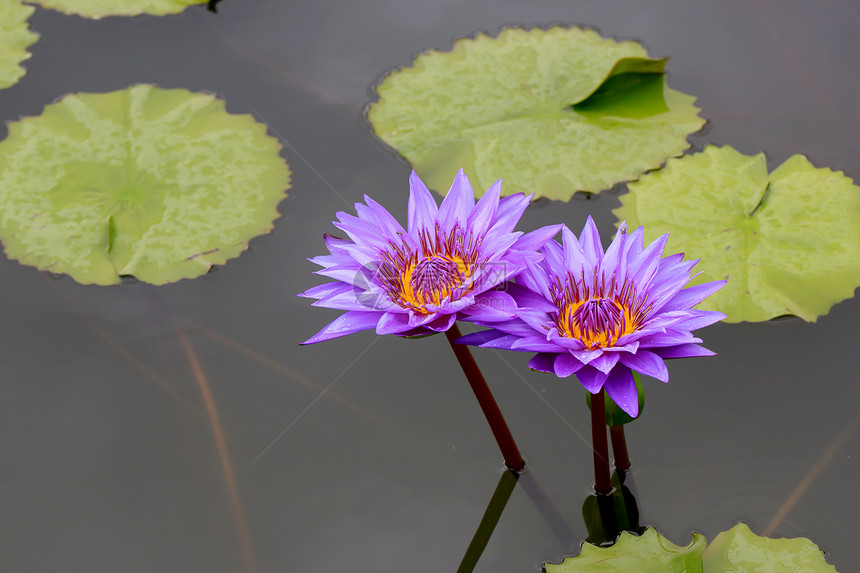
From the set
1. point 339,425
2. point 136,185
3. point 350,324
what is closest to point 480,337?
point 350,324

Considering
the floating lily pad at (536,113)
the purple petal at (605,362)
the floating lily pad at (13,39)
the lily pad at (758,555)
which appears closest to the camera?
the purple petal at (605,362)

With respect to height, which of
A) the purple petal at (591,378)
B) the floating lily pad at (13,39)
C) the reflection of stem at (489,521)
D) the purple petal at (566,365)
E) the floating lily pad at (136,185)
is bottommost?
the reflection of stem at (489,521)

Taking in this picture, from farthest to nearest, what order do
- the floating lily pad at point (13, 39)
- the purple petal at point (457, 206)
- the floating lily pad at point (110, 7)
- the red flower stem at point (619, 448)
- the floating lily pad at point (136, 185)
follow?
the floating lily pad at point (110, 7) → the floating lily pad at point (13, 39) → the floating lily pad at point (136, 185) → the red flower stem at point (619, 448) → the purple petal at point (457, 206)

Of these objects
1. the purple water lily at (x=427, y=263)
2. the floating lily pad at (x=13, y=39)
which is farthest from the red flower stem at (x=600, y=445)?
the floating lily pad at (x=13, y=39)

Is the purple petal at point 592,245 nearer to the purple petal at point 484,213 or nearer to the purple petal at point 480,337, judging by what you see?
the purple petal at point 484,213

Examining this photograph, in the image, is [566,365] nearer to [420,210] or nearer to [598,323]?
[598,323]
